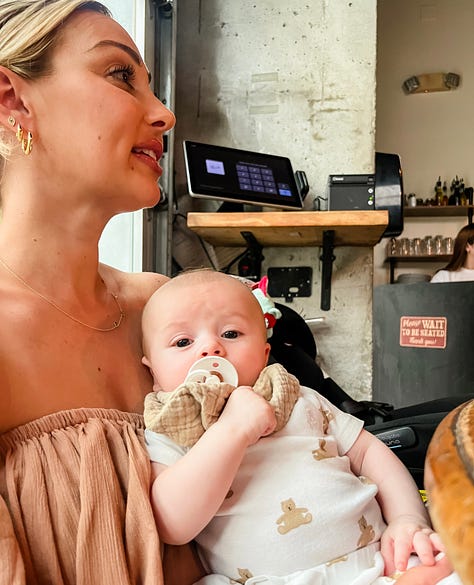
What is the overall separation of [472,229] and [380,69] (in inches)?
93.7

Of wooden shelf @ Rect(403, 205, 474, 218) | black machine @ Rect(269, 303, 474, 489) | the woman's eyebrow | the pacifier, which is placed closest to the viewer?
the pacifier

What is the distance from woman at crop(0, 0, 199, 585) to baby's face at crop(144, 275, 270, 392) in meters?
0.08

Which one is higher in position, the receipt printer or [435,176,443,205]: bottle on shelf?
[435,176,443,205]: bottle on shelf

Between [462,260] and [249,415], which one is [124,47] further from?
[462,260]

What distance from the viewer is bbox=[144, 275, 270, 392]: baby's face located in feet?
2.84

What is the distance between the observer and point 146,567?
669mm

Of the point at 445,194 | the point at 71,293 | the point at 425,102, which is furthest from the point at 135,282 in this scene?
the point at 425,102

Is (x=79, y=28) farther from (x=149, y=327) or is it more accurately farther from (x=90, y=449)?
(x=90, y=449)

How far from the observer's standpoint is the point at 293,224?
2.18m

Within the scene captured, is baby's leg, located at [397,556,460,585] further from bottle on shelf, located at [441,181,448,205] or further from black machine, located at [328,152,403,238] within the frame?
bottle on shelf, located at [441,181,448,205]

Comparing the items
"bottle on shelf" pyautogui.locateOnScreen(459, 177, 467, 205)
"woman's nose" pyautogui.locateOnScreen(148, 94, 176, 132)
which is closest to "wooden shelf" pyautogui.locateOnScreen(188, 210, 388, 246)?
"woman's nose" pyautogui.locateOnScreen(148, 94, 176, 132)

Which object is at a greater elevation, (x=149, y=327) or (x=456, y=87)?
(x=456, y=87)

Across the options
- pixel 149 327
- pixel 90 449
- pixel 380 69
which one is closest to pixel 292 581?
pixel 90 449

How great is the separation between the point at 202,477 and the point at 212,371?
17 cm
